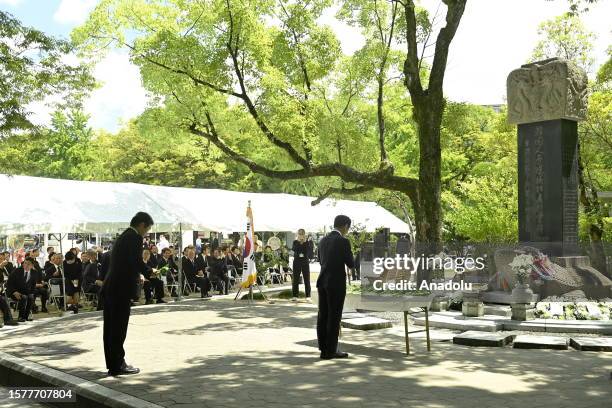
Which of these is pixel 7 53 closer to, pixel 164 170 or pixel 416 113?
pixel 416 113

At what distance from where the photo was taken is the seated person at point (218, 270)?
63.1 feet

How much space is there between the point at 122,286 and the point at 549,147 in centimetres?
1056

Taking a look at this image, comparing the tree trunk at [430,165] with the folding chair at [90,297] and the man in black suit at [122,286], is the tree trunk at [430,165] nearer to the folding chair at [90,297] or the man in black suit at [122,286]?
the folding chair at [90,297]

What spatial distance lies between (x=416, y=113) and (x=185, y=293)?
8455mm

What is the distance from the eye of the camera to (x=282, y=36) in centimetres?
1834

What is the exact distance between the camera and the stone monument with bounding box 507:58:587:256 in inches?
560

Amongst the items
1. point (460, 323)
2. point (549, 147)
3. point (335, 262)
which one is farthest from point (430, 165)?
point (335, 262)

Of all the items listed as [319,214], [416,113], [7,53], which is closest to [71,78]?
[7,53]

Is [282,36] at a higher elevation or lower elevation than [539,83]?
higher

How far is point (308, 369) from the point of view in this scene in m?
7.50

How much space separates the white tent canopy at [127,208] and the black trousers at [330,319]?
8.50 metres

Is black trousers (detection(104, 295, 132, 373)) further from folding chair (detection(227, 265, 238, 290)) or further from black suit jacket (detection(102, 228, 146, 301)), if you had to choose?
folding chair (detection(227, 265, 238, 290))

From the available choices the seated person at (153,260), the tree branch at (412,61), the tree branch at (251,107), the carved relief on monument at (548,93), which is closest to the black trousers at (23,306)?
the seated person at (153,260)

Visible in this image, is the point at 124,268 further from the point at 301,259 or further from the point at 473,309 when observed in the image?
the point at 301,259
